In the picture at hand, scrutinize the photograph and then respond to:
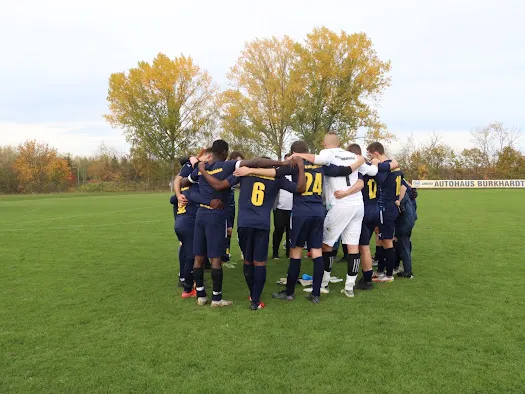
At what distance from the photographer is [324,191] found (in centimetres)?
625

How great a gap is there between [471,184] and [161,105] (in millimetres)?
36940

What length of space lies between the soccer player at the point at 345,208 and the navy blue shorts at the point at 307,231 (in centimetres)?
35

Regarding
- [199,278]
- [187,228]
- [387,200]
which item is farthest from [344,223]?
[187,228]

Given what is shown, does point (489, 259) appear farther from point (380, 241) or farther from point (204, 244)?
point (204, 244)

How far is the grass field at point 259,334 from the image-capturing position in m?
3.46

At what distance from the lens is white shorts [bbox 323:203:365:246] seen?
583 centimetres

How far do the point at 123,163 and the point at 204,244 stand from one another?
5619cm

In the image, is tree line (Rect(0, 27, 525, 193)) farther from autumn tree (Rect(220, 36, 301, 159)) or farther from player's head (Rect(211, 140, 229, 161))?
player's head (Rect(211, 140, 229, 161))

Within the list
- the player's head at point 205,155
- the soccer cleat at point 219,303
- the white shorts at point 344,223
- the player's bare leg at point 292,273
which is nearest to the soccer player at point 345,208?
the white shorts at point 344,223

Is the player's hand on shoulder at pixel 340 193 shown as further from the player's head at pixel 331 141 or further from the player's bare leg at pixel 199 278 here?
the player's bare leg at pixel 199 278

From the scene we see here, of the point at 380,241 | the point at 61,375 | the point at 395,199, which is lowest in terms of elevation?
the point at 61,375

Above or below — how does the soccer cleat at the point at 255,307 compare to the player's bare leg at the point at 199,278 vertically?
below

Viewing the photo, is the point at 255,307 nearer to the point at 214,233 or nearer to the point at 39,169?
the point at 214,233

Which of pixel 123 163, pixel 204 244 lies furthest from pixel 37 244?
pixel 123 163
